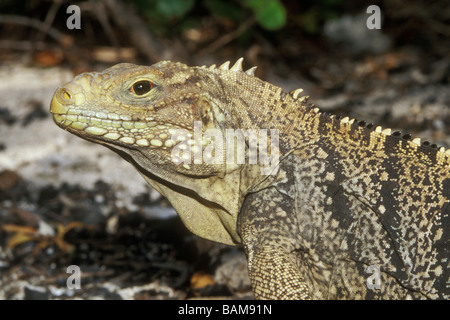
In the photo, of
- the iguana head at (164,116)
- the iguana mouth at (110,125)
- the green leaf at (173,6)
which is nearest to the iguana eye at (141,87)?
the iguana head at (164,116)

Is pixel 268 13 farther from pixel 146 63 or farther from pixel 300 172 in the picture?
pixel 300 172

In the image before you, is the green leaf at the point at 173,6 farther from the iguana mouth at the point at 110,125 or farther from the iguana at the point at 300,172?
the iguana mouth at the point at 110,125

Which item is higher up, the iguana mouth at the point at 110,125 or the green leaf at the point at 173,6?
the green leaf at the point at 173,6

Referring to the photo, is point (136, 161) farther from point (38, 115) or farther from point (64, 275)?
point (38, 115)

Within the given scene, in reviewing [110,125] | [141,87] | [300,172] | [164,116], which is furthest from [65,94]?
[300,172]

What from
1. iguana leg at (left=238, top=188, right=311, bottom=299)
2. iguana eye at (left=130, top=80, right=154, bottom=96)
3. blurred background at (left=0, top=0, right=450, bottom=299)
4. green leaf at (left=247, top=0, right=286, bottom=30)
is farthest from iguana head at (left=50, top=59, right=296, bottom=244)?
green leaf at (left=247, top=0, right=286, bottom=30)

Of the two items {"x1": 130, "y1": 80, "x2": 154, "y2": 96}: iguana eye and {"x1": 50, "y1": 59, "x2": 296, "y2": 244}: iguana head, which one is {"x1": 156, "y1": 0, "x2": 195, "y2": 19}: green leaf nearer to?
{"x1": 50, "y1": 59, "x2": 296, "y2": 244}: iguana head

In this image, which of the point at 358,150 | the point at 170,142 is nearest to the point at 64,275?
the point at 170,142
